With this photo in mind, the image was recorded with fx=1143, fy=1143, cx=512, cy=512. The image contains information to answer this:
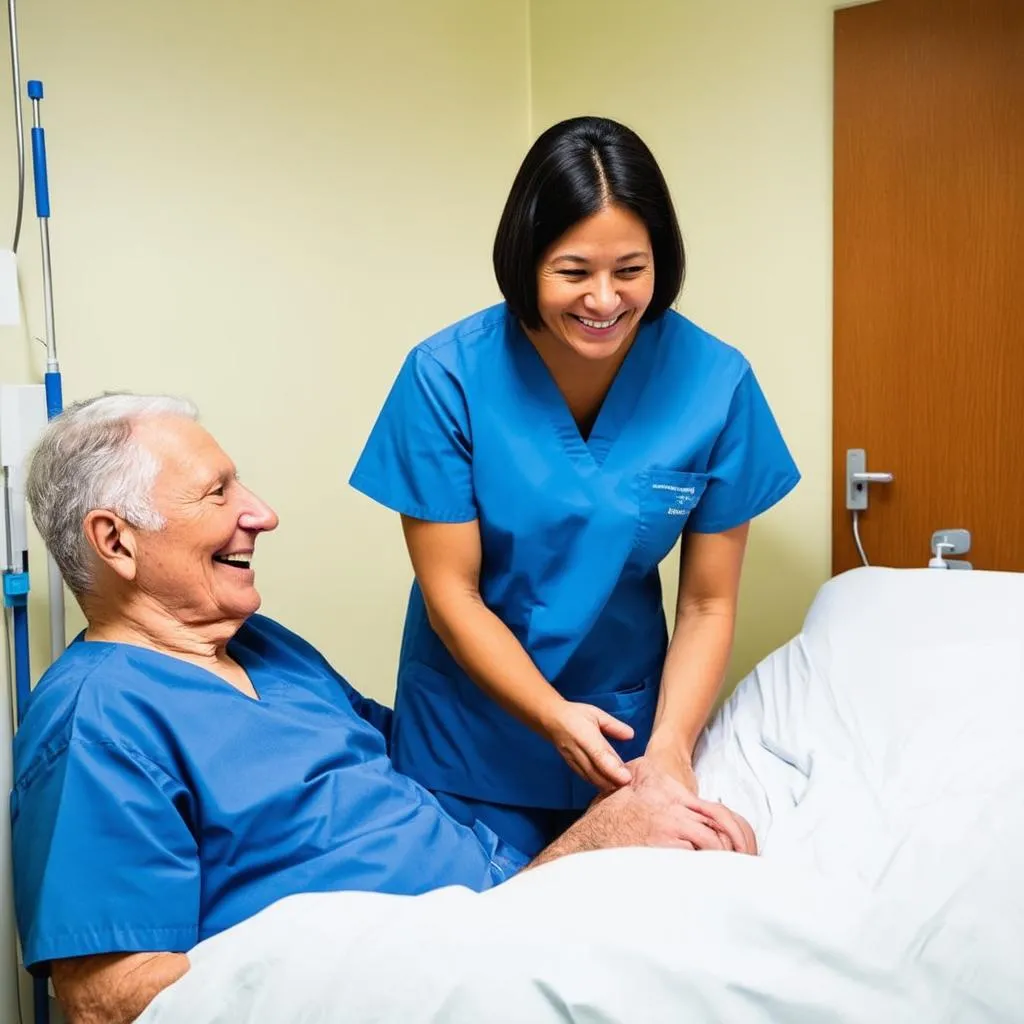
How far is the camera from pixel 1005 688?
1.38 metres

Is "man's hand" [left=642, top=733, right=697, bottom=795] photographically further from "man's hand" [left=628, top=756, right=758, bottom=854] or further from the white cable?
the white cable

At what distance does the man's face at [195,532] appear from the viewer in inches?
51.4

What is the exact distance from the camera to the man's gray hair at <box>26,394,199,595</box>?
4.21 feet

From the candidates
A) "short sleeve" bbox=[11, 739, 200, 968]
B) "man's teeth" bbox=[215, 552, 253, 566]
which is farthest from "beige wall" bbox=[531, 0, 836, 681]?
"short sleeve" bbox=[11, 739, 200, 968]

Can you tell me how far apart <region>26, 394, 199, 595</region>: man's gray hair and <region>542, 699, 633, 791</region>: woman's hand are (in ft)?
1.72

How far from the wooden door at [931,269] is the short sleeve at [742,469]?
663 millimetres

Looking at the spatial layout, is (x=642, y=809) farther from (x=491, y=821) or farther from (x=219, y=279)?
(x=219, y=279)

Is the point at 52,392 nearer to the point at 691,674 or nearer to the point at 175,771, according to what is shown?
the point at 175,771

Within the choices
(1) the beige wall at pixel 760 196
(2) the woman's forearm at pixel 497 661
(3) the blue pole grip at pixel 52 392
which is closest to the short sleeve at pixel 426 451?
(2) the woman's forearm at pixel 497 661

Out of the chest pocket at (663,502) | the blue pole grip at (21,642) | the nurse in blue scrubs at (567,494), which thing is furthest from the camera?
the blue pole grip at (21,642)

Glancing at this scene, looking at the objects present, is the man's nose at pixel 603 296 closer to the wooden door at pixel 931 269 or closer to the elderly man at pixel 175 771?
the elderly man at pixel 175 771

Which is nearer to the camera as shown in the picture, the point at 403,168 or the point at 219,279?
the point at 219,279

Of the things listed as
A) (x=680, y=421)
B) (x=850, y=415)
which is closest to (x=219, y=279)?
(x=680, y=421)

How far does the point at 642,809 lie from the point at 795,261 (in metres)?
1.29
